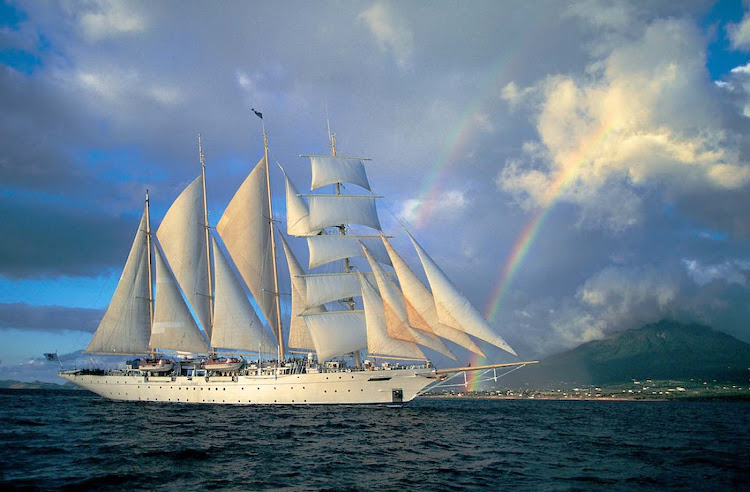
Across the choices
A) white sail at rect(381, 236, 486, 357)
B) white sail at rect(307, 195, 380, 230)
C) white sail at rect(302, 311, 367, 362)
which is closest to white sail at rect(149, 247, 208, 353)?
white sail at rect(302, 311, 367, 362)

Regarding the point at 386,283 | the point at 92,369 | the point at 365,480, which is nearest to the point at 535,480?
the point at 365,480

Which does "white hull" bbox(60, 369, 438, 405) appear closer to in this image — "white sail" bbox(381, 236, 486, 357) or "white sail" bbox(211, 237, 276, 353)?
"white sail" bbox(211, 237, 276, 353)

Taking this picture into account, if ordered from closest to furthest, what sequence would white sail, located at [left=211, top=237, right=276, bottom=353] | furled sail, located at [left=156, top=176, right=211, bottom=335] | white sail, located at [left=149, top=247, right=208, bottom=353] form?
white sail, located at [left=211, top=237, right=276, bottom=353], white sail, located at [left=149, top=247, right=208, bottom=353], furled sail, located at [left=156, top=176, right=211, bottom=335]

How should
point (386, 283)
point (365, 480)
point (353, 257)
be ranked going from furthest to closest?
1. point (353, 257)
2. point (386, 283)
3. point (365, 480)

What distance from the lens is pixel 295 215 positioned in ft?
259

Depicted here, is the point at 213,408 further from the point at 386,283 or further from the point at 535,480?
the point at 535,480

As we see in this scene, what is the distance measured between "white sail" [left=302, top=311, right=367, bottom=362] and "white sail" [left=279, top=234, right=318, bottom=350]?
7.45 ft

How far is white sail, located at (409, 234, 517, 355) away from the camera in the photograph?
181 ft

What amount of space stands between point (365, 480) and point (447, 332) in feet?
110

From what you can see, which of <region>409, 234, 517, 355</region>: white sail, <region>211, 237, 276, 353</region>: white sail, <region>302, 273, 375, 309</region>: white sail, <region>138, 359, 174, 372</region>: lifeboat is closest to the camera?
<region>409, 234, 517, 355</region>: white sail

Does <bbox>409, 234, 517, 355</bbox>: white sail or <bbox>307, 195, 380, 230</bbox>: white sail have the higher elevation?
<bbox>307, 195, 380, 230</bbox>: white sail

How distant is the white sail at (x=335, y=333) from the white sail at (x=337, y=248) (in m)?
7.62

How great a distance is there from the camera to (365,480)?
24.8 m

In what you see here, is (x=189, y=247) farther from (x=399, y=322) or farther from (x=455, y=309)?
(x=455, y=309)
